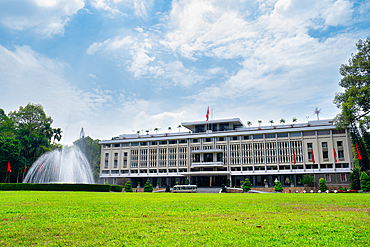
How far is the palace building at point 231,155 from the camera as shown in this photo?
62812 mm

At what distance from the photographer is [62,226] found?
6.84 meters

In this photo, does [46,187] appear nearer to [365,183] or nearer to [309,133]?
[365,183]

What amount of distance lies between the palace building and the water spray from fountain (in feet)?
78.1

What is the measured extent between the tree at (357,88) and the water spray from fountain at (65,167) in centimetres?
4429

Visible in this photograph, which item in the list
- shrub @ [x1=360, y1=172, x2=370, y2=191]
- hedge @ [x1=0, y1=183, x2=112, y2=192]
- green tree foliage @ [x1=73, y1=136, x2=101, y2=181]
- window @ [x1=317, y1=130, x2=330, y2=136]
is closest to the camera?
hedge @ [x1=0, y1=183, x2=112, y2=192]

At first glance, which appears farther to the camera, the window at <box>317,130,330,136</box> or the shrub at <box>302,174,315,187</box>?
the window at <box>317,130,330,136</box>

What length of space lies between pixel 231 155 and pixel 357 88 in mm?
34078

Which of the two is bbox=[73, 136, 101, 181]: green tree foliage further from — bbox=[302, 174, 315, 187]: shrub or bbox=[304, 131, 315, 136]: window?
bbox=[304, 131, 315, 136]: window

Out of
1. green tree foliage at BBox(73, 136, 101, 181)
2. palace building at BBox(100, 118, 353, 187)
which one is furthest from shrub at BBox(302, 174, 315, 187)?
green tree foliage at BBox(73, 136, 101, 181)

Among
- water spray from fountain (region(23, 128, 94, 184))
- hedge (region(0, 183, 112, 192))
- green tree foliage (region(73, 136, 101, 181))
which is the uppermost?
green tree foliage (region(73, 136, 101, 181))

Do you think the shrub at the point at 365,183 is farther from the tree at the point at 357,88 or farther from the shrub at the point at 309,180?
the shrub at the point at 309,180

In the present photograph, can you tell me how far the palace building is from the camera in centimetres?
6281

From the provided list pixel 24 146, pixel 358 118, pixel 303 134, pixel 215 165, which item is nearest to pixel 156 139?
pixel 215 165

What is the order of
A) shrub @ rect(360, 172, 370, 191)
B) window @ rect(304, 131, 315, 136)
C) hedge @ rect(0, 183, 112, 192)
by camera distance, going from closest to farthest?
hedge @ rect(0, 183, 112, 192), shrub @ rect(360, 172, 370, 191), window @ rect(304, 131, 315, 136)
